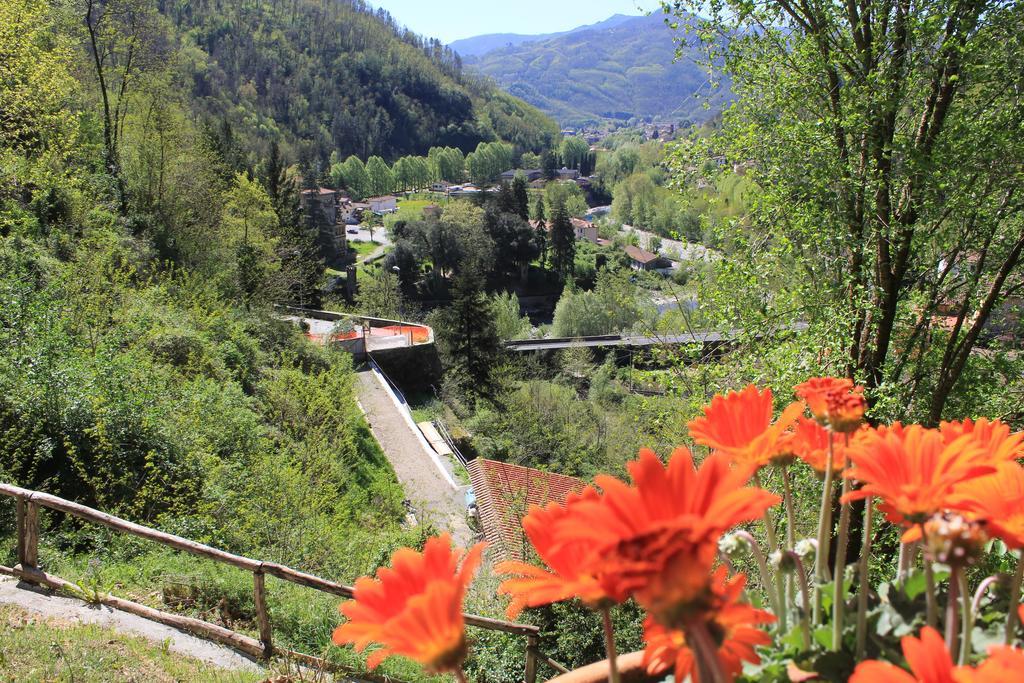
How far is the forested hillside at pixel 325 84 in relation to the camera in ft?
324

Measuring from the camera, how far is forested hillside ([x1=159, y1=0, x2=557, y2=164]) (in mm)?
98750

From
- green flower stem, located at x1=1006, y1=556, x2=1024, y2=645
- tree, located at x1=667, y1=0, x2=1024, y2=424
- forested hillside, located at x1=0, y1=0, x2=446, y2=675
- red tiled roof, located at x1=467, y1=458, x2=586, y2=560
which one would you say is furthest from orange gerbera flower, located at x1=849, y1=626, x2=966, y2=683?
red tiled roof, located at x1=467, y1=458, x2=586, y2=560

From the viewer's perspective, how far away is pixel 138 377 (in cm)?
966

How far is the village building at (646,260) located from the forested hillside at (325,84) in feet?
155

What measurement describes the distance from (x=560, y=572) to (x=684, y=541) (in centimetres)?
34

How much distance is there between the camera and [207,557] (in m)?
4.96

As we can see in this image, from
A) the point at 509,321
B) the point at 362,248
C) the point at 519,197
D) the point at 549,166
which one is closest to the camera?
the point at 509,321

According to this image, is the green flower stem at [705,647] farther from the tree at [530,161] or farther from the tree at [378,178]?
the tree at [530,161]

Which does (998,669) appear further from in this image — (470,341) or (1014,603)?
(470,341)

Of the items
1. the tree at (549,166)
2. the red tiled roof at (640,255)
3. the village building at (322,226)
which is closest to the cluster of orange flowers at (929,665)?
the village building at (322,226)

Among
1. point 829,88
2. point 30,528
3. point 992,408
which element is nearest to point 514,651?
point 30,528

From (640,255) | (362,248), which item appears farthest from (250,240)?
(640,255)

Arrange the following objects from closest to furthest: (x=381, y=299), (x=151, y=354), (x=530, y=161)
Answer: (x=151, y=354), (x=381, y=299), (x=530, y=161)

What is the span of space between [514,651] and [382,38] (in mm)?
142424
